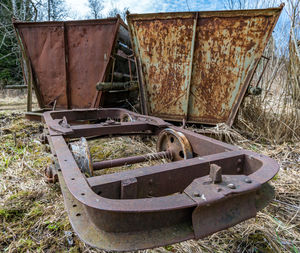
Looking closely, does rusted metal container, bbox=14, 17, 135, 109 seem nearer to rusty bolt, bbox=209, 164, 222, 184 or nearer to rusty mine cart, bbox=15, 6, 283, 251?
rusty mine cart, bbox=15, 6, 283, 251

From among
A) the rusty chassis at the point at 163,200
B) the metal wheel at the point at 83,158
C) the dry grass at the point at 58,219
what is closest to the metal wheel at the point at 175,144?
the rusty chassis at the point at 163,200

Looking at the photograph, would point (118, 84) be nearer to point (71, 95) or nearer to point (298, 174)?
point (71, 95)

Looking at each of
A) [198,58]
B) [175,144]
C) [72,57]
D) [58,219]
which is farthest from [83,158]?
[72,57]

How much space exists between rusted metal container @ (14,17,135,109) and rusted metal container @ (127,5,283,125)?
58 cm

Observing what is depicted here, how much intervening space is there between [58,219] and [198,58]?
301cm

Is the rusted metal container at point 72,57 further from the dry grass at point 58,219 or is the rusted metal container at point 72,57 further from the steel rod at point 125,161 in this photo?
the steel rod at point 125,161

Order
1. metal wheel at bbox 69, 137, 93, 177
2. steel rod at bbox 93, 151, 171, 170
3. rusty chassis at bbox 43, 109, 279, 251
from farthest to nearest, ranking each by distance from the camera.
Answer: steel rod at bbox 93, 151, 171, 170 → metal wheel at bbox 69, 137, 93, 177 → rusty chassis at bbox 43, 109, 279, 251

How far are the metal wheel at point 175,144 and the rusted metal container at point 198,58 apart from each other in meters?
1.49

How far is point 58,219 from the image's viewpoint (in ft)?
5.67

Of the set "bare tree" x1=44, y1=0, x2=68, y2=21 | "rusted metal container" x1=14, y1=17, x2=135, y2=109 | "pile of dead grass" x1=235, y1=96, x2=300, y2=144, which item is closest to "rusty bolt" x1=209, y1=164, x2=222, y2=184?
"pile of dead grass" x1=235, y1=96, x2=300, y2=144

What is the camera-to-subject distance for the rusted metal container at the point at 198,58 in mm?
3217

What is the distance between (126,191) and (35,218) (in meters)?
1.06

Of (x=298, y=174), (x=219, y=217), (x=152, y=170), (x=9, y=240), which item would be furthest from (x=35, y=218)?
(x=298, y=174)

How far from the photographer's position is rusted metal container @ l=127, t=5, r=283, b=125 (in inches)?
127
